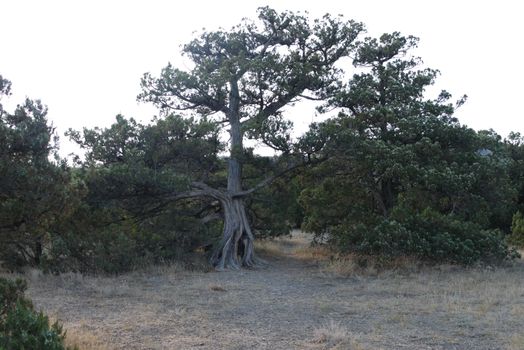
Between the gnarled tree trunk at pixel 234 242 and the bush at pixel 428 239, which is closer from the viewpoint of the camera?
the bush at pixel 428 239

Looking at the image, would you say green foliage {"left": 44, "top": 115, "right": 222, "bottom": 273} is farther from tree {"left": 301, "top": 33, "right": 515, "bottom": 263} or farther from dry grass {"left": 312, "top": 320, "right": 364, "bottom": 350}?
dry grass {"left": 312, "top": 320, "right": 364, "bottom": 350}

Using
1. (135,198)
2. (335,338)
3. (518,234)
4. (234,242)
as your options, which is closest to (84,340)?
(335,338)

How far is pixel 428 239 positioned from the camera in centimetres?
1550

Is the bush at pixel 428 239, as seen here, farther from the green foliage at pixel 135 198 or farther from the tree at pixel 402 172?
the green foliage at pixel 135 198

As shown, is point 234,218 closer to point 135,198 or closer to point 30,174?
point 135,198

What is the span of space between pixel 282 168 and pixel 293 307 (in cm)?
710

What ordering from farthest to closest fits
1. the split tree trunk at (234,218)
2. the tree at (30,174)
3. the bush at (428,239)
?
the split tree trunk at (234,218) → the bush at (428,239) → the tree at (30,174)

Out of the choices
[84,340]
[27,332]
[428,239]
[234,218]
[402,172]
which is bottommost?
[84,340]

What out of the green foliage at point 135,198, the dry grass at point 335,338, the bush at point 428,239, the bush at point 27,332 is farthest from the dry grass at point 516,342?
the green foliage at point 135,198

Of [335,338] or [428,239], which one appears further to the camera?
[428,239]

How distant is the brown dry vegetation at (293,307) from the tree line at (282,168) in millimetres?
978

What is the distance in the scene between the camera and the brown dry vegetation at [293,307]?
300 inches

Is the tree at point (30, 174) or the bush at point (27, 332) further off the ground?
the tree at point (30, 174)

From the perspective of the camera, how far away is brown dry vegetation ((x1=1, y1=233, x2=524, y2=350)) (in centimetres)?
762
